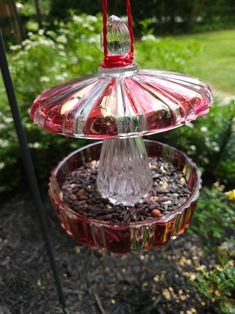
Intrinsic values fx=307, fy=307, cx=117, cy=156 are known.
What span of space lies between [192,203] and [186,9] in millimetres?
4616

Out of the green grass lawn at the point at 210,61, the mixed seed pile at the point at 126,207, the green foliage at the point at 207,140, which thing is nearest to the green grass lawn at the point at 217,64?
the green grass lawn at the point at 210,61

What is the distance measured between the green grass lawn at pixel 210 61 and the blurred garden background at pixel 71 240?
19mm

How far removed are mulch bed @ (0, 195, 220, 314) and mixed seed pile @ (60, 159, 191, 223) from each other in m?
0.44

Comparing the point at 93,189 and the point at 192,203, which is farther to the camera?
the point at 93,189

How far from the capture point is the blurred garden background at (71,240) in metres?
1.00

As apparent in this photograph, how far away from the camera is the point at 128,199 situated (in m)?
0.75

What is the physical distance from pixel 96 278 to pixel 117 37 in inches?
33.5

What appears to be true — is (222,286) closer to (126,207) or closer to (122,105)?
(126,207)

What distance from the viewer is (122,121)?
0.48 m

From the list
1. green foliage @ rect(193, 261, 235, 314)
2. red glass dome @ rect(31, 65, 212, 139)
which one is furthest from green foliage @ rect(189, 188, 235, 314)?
red glass dome @ rect(31, 65, 212, 139)

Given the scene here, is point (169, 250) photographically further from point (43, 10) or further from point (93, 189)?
point (43, 10)

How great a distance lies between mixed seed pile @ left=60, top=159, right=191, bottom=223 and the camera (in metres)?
0.71


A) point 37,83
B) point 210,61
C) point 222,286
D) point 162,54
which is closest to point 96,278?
point 222,286

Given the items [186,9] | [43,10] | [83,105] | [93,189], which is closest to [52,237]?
[93,189]
